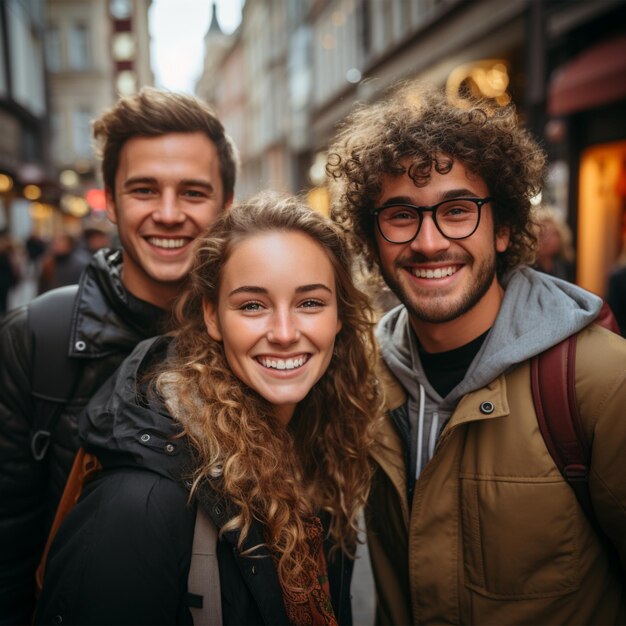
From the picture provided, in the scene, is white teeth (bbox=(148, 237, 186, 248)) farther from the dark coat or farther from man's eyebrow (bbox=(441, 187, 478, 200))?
the dark coat

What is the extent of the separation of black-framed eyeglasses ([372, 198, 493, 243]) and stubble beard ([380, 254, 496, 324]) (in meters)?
0.12

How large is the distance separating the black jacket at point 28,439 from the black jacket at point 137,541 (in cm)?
51

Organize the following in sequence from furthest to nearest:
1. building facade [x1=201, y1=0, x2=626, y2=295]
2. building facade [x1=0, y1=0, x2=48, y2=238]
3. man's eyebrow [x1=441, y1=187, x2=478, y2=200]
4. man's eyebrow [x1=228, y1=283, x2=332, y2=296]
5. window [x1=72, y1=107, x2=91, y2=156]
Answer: window [x1=72, y1=107, x2=91, y2=156]
building facade [x1=0, y1=0, x2=48, y2=238]
building facade [x1=201, y1=0, x2=626, y2=295]
man's eyebrow [x1=441, y1=187, x2=478, y2=200]
man's eyebrow [x1=228, y1=283, x2=332, y2=296]

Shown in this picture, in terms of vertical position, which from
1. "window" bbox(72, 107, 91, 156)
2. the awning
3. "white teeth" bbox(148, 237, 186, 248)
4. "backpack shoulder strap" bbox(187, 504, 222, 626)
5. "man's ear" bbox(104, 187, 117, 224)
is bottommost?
"backpack shoulder strap" bbox(187, 504, 222, 626)

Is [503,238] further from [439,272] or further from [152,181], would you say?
[152,181]

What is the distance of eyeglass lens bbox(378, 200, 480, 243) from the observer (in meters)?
2.19

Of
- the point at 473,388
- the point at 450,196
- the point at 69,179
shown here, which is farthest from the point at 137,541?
the point at 69,179

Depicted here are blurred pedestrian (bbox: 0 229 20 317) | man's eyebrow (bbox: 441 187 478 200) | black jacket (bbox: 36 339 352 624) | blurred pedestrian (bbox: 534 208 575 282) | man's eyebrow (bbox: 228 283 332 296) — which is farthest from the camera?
blurred pedestrian (bbox: 0 229 20 317)

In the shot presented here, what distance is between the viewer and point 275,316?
193 cm

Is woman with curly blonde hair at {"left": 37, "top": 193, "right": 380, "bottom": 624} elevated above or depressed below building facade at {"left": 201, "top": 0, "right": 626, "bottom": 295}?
below

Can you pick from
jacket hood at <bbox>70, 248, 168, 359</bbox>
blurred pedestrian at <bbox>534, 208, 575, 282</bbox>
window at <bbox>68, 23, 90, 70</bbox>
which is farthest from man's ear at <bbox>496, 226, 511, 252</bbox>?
window at <bbox>68, 23, 90, 70</bbox>

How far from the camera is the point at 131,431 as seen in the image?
1.63 meters

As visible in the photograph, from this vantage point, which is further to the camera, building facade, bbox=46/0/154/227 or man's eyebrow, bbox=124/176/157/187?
building facade, bbox=46/0/154/227

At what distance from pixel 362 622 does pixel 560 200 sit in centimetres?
789
